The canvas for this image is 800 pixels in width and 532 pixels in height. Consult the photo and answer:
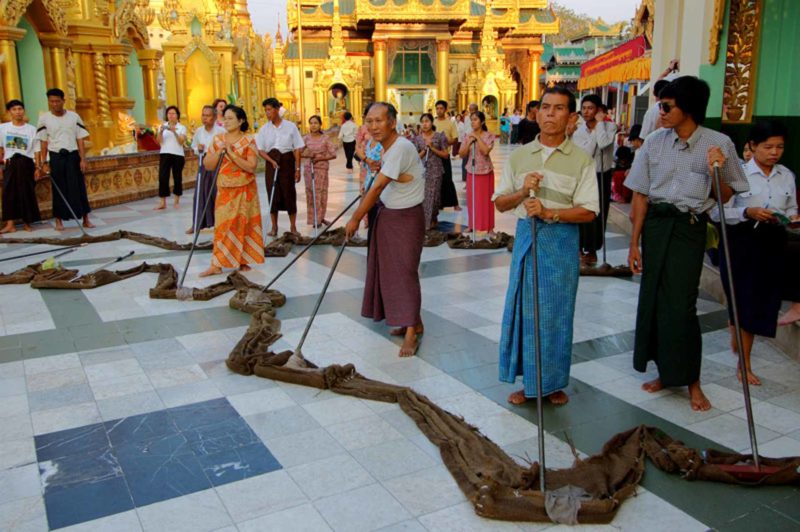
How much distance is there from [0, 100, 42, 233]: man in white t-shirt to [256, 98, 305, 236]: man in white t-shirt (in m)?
3.03

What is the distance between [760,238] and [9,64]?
11.5 meters

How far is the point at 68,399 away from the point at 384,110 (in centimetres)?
257

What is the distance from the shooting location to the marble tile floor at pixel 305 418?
284 cm

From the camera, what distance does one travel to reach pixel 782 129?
382 cm

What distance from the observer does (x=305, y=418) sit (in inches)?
146

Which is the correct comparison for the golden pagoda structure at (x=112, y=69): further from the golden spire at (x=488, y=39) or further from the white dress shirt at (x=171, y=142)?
the golden spire at (x=488, y=39)

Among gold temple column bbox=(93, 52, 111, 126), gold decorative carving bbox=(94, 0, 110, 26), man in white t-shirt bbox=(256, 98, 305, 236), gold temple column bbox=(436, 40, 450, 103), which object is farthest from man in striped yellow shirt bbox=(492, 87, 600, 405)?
gold temple column bbox=(436, 40, 450, 103)

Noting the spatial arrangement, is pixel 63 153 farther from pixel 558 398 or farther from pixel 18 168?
pixel 558 398

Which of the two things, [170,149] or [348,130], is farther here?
[348,130]

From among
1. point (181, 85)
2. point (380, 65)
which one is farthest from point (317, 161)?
point (380, 65)

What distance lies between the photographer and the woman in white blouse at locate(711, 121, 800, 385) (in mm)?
3932

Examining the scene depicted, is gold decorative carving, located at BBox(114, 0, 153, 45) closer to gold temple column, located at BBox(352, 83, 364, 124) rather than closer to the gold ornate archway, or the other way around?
the gold ornate archway

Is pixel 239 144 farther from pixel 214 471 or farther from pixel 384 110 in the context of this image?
pixel 214 471

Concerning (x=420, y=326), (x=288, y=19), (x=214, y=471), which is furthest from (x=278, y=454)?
(x=288, y=19)
